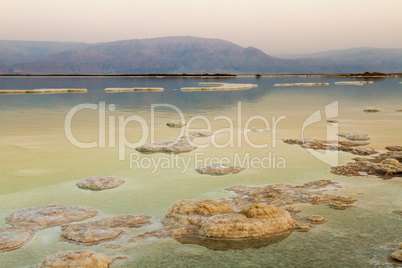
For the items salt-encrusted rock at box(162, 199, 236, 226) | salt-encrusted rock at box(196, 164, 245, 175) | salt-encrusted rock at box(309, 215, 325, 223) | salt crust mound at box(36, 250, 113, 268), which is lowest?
salt crust mound at box(36, 250, 113, 268)

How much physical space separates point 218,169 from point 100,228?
11.5 ft

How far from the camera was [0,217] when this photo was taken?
5699 millimetres

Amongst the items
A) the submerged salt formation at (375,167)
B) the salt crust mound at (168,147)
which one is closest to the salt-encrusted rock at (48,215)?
the salt crust mound at (168,147)

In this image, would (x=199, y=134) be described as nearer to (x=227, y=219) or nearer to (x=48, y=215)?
(x=48, y=215)

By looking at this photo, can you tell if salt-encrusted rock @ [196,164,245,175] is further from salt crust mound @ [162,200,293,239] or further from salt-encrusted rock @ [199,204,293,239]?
salt-encrusted rock @ [199,204,293,239]

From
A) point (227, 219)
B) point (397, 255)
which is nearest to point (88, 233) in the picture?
point (227, 219)

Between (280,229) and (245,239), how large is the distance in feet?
1.65

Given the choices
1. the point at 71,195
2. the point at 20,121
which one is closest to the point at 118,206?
the point at 71,195

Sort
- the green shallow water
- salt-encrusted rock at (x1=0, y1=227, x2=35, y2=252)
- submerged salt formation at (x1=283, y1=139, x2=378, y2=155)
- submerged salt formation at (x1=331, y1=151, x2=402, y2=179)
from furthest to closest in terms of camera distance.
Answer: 1. submerged salt formation at (x1=283, y1=139, x2=378, y2=155)
2. submerged salt formation at (x1=331, y1=151, x2=402, y2=179)
3. salt-encrusted rock at (x1=0, y1=227, x2=35, y2=252)
4. the green shallow water

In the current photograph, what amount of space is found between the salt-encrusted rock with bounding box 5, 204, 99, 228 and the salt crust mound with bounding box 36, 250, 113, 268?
120 centimetres

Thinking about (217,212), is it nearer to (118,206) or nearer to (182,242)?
(182,242)

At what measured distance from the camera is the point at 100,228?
527 centimetres

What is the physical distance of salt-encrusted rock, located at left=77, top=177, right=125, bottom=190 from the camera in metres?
7.18

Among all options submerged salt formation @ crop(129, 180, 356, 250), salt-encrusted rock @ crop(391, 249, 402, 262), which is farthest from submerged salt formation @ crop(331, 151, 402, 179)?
salt-encrusted rock @ crop(391, 249, 402, 262)
